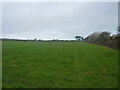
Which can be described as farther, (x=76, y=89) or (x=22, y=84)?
(x=22, y=84)

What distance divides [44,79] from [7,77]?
5.78ft

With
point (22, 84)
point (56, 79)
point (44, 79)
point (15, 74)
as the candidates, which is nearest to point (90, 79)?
point (56, 79)

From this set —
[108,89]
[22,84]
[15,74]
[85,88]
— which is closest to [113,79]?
[108,89]

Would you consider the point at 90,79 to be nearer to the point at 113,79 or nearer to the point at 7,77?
the point at 113,79

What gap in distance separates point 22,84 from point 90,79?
3.13 m

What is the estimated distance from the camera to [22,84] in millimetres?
7801

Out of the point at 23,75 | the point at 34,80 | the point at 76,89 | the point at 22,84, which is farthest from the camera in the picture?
the point at 23,75

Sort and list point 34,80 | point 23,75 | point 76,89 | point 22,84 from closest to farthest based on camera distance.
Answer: point 76,89, point 22,84, point 34,80, point 23,75

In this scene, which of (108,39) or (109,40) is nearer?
(109,40)

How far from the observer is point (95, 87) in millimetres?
7602

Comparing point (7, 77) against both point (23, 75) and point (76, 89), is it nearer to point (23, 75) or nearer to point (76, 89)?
point (23, 75)

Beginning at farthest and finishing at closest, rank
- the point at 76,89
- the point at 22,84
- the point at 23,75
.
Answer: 1. the point at 23,75
2. the point at 22,84
3. the point at 76,89

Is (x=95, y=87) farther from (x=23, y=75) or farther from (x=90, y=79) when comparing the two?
(x=23, y=75)

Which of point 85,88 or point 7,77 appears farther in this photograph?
point 7,77
